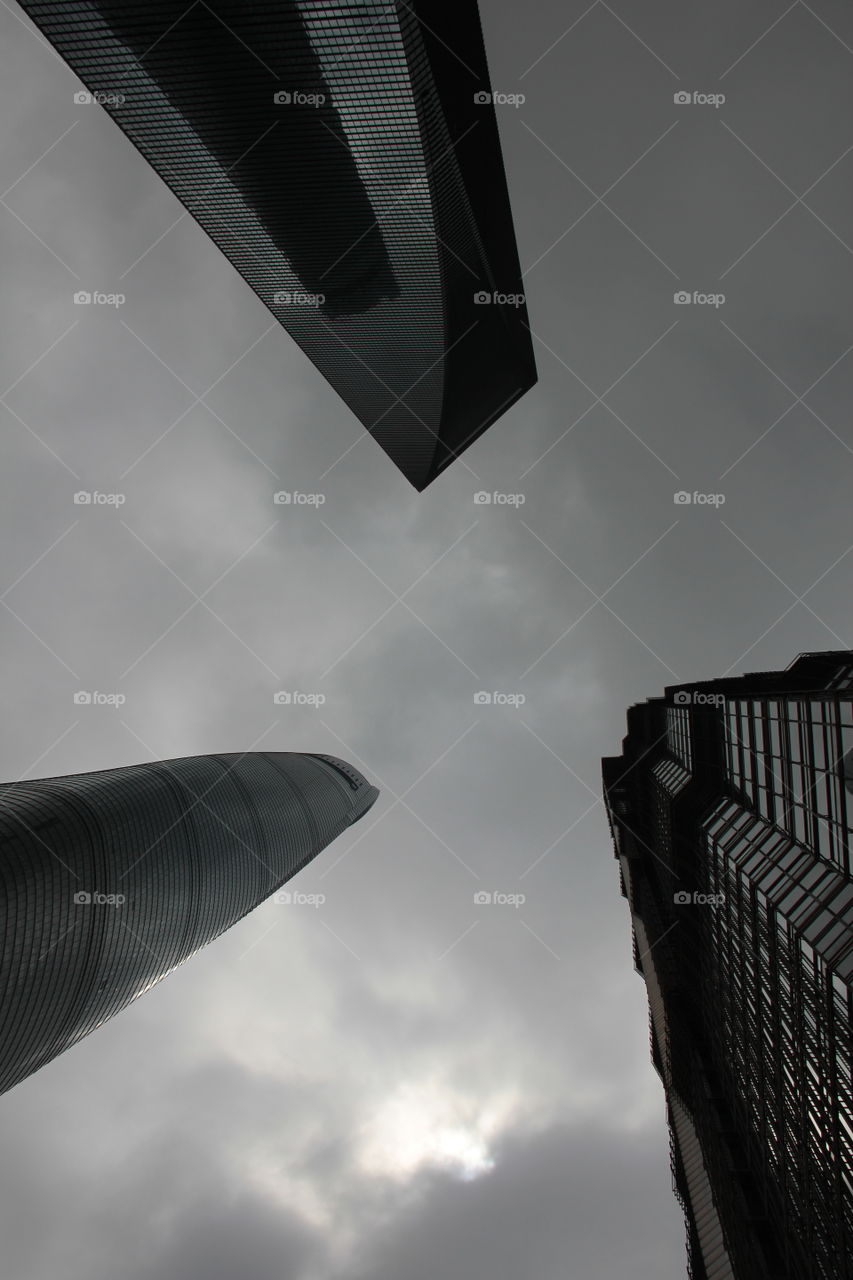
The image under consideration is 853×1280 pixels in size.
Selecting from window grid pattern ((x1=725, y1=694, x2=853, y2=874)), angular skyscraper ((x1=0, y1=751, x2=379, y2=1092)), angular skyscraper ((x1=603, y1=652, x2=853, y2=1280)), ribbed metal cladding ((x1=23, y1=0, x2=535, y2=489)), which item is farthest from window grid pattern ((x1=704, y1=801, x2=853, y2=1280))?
ribbed metal cladding ((x1=23, y1=0, x2=535, y2=489))

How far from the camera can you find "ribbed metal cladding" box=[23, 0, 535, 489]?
47.9 metres

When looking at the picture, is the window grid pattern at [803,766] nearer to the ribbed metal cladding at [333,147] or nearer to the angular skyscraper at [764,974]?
the angular skyscraper at [764,974]

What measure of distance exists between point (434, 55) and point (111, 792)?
218 ft

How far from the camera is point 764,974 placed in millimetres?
22703

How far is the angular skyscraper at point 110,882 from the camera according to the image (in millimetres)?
50625

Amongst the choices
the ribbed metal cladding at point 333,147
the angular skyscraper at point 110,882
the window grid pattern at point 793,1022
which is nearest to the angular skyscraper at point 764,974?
the window grid pattern at point 793,1022

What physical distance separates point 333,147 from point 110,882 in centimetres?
6557

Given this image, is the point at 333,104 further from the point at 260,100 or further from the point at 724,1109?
the point at 724,1109

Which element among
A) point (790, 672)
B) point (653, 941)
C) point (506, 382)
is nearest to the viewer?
point (790, 672)

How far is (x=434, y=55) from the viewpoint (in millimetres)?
48812

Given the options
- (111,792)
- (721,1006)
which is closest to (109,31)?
(111,792)

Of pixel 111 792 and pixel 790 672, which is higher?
pixel 111 792

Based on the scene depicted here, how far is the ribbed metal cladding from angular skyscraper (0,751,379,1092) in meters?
56.6

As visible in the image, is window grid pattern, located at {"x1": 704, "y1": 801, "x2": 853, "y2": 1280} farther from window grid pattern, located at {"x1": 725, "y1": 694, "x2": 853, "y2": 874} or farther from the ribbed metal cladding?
the ribbed metal cladding
